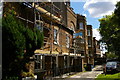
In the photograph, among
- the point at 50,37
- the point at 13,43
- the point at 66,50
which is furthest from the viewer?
the point at 66,50

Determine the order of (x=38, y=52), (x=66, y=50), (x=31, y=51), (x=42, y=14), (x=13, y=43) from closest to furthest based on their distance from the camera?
(x=13, y=43) < (x=31, y=51) < (x=38, y=52) < (x=42, y=14) < (x=66, y=50)

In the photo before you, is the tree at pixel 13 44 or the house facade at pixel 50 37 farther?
the house facade at pixel 50 37

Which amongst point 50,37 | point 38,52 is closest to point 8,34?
point 38,52

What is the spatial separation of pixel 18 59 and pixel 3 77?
135 cm

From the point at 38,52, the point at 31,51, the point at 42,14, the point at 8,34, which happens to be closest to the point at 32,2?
the point at 42,14

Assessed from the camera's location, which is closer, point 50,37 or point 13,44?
point 13,44

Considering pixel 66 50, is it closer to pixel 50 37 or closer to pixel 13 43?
pixel 50 37

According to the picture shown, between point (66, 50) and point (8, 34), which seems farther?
point (66, 50)

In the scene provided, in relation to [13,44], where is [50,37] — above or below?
above

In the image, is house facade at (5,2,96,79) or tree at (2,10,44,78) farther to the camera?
house facade at (5,2,96,79)

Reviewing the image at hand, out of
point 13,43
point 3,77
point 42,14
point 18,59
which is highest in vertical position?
point 42,14

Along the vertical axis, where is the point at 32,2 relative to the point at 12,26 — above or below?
above

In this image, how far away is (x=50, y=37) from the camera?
18875 mm

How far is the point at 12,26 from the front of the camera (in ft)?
31.1
